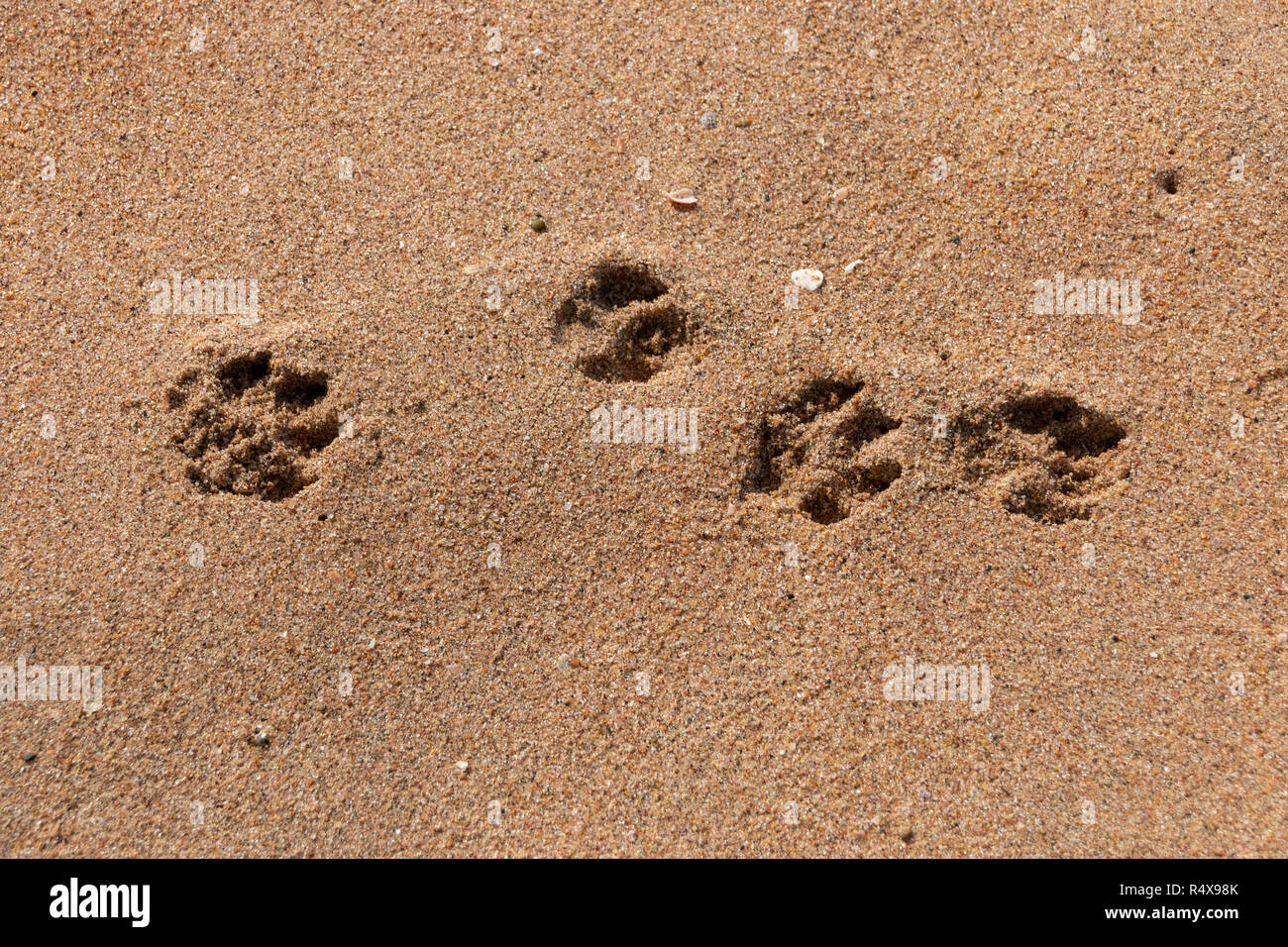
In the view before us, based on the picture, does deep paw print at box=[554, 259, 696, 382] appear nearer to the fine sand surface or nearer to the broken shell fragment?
the fine sand surface

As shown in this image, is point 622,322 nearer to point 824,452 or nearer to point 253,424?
point 824,452

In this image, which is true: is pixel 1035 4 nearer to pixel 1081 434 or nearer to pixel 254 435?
pixel 1081 434

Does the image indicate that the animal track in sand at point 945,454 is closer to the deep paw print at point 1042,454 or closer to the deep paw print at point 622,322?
the deep paw print at point 1042,454

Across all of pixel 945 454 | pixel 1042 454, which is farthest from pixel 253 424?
pixel 1042 454

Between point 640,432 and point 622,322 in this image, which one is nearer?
point 640,432

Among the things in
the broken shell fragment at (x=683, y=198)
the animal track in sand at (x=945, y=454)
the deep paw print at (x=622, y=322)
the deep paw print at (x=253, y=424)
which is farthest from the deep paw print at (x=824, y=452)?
the deep paw print at (x=253, y=424)

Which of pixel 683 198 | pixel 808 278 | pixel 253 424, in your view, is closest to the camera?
pixel 253 424
